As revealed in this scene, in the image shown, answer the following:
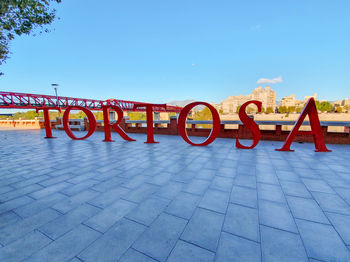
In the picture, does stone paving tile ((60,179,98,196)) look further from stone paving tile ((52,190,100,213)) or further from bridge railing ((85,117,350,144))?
bridge railing ((85,117,350,144))

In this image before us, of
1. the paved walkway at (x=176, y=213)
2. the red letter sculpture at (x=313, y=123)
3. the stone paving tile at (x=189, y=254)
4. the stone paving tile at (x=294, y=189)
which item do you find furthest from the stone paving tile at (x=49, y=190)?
the red letter sculpture at (x=313, y=123)

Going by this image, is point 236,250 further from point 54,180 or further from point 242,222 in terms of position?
point 54,180

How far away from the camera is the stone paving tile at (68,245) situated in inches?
71.8

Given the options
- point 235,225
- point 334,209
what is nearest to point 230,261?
point 235,225

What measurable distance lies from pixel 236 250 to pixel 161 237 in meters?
0.98

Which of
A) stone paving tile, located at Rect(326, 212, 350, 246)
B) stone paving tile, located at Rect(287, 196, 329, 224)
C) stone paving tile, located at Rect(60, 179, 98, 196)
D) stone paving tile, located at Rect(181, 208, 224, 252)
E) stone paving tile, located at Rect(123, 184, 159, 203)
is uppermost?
stone paving tile, located at Rect(60, 179, 98, 196)

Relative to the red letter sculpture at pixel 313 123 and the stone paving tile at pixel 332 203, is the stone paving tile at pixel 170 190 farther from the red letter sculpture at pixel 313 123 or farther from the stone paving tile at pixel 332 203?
the red letter sculpture at pixel 313 123

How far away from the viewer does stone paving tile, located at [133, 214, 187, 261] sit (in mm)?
1893

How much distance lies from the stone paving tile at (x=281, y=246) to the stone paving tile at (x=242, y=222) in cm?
11

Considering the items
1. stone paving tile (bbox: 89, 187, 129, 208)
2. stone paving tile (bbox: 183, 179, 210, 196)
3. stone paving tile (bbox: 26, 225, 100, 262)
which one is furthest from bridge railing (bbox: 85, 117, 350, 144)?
stone paving tile (bbox: 26, 225, 100, 262)

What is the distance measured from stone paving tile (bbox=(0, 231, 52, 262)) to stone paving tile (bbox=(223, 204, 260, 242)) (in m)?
2.55

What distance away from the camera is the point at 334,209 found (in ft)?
8.97

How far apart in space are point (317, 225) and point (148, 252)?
101 inches

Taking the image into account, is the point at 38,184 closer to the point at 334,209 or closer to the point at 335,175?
the point at 334,209
